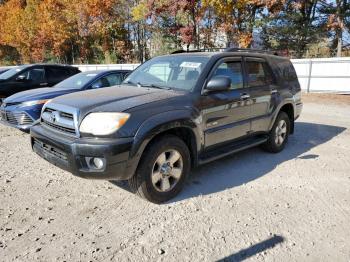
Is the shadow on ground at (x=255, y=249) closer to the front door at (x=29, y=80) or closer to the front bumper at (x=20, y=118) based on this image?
the front bumper at (x=20, y=118)

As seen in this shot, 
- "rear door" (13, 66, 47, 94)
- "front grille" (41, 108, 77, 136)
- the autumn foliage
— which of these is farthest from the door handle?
the autumn foliage

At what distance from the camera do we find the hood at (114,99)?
3582 mm

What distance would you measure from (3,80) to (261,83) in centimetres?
710

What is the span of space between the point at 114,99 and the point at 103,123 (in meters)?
0.50

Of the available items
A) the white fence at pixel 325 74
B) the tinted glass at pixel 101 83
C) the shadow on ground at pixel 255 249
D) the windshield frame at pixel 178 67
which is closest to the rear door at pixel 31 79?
the tinted glass at pixel 101 83

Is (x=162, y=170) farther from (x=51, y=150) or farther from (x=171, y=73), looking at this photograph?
(x=171, y=73)

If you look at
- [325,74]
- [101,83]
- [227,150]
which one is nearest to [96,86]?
[101,83]

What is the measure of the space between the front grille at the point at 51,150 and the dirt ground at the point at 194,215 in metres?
0.61

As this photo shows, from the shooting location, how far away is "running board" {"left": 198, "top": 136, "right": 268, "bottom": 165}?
14.1 feet

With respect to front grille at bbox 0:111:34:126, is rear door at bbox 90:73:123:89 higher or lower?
higher

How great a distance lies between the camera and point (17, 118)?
6.38m

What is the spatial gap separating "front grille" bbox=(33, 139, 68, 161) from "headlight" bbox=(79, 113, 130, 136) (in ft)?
1.18

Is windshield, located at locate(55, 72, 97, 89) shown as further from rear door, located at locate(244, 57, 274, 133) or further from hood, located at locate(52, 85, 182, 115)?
rear door, located at locate(244, 57, 274, 133)

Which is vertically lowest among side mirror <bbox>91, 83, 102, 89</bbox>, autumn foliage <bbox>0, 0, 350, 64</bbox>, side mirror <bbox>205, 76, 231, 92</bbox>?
side mirror <bbox>91, 83, 102, 89</bbox>
